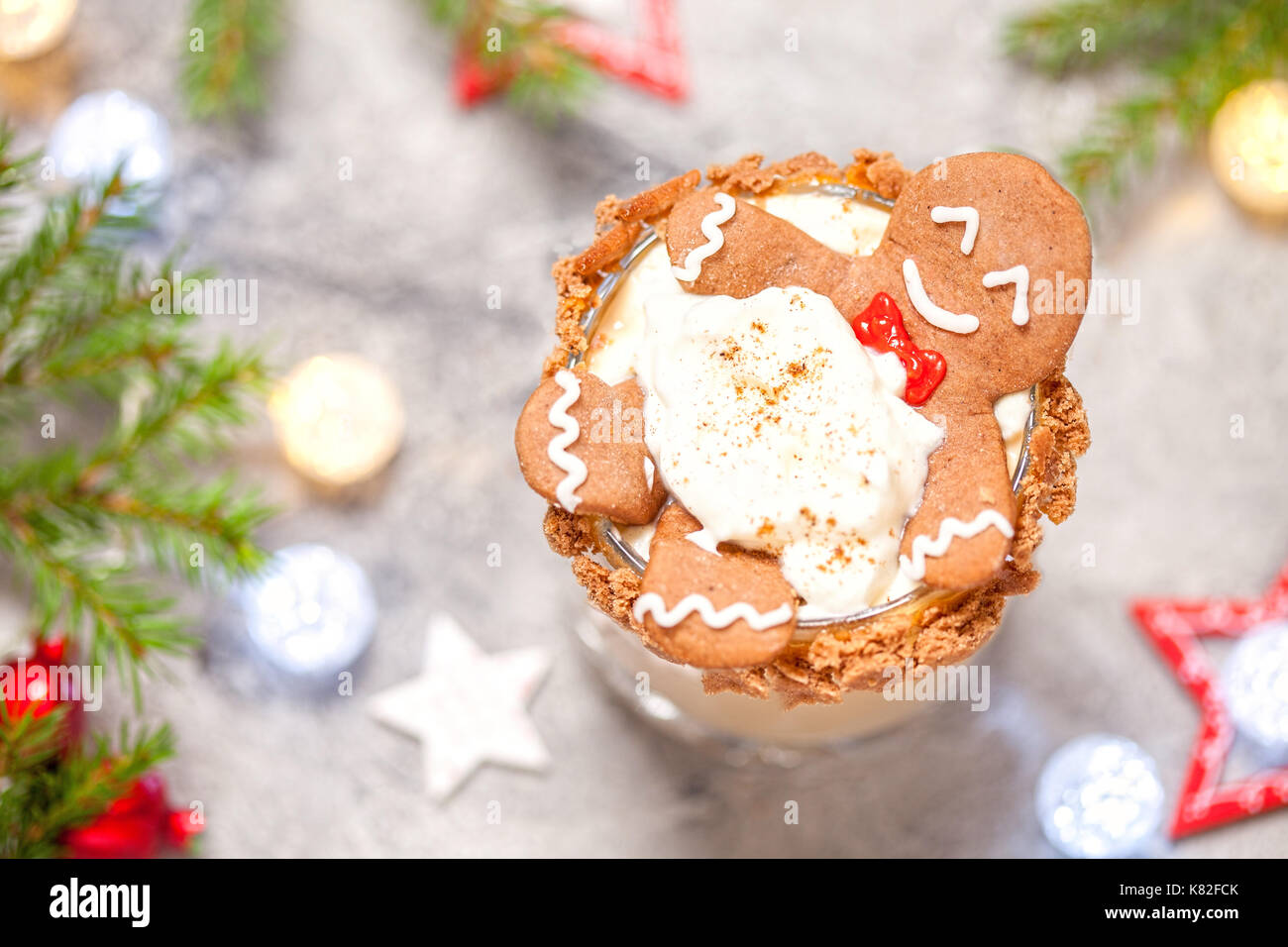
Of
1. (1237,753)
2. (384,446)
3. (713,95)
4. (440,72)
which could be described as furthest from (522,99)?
(1237,753)

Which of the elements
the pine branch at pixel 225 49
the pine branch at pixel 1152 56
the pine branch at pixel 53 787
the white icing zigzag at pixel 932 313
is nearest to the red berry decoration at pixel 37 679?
the pine branch at pixel 53 787

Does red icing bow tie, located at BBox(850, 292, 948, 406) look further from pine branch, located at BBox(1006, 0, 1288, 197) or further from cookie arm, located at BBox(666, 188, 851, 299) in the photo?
pine branch, located at BBox(1006, 0, 1288, 197)

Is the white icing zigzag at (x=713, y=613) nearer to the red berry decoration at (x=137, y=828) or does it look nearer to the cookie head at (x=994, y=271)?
the cookie head at (x=994, y=271)
